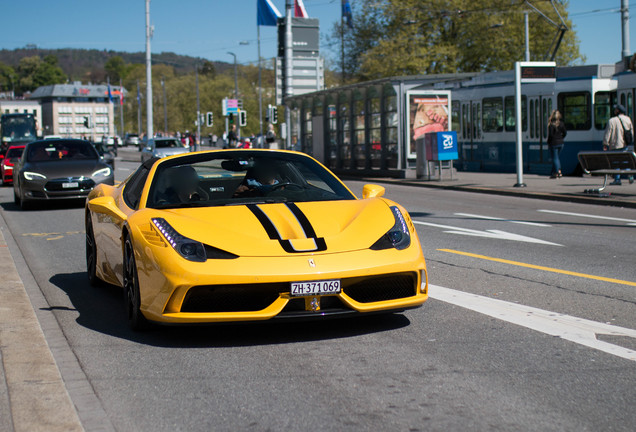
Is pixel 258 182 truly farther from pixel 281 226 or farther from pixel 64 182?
pixel 64 182

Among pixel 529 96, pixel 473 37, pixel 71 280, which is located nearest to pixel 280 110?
pixel 473 37

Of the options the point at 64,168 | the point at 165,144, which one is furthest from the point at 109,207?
the point at 165,144

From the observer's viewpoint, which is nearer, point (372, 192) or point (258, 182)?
point (372, 192)

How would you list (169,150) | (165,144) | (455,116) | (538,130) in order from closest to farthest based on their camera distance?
(538,130)
(455,116)
(169,150)
(165,144)

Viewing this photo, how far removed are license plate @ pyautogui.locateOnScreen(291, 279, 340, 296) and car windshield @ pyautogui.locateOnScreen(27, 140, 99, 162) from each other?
15.0 m

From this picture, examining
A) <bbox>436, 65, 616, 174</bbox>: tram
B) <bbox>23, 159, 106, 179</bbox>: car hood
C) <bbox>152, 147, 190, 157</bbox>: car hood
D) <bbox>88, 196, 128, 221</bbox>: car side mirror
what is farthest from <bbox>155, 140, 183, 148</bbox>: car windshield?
<bbox>88, 196, 128, 221</bbox>: car side mirror

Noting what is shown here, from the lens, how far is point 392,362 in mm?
5062

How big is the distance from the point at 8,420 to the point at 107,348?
5.13 ft

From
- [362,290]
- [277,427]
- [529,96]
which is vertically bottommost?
[277,427]

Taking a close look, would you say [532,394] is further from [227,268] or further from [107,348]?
[107,348]

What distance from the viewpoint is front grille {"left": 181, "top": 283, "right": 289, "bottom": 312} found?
537 centimetres

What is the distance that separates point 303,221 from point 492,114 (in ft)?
85.7

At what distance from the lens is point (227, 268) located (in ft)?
17.6

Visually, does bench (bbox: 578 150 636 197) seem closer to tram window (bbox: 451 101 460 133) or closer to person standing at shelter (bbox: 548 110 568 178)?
person standing at shelter (bbox: 548 110 568 178)
